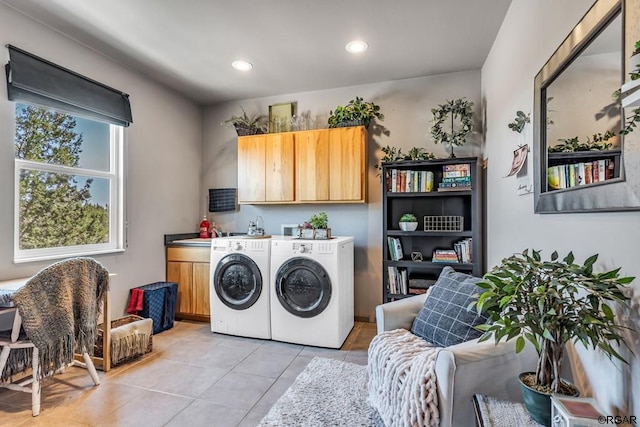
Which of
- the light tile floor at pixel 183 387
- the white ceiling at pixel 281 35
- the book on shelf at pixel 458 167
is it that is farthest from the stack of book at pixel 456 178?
the light tile floor at pixel 183 387

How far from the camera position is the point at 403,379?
4.99 feet

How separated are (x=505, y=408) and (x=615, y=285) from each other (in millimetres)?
569

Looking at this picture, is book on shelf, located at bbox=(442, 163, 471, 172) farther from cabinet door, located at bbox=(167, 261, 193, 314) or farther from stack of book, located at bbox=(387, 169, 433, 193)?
cabinet door, located at bbox=(167, 261, 193, 314)

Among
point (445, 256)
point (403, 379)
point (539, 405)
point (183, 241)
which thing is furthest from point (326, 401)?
point (183, 241)

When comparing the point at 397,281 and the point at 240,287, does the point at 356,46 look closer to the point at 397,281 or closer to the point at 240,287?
the point at 397,281

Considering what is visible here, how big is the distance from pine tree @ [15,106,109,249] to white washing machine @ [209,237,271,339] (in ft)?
3.85

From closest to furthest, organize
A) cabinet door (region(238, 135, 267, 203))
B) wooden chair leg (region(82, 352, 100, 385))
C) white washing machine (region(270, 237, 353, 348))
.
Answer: wooden chair leg (region(82, 352, 100, 385)) → white washing machine (region(270, 237, 353, 348)) → cabinet door (region(238, 135, 267, 203))

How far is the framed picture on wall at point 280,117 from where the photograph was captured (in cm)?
380

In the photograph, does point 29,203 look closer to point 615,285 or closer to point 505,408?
point 505,408

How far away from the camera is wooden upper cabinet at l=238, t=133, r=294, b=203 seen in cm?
365

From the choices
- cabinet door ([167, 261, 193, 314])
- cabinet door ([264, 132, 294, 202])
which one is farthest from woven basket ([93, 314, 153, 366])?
cabinet door ([264, 132, 294, 202])

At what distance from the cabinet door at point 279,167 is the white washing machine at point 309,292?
77 centimetres

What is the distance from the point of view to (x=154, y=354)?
280 centimetres

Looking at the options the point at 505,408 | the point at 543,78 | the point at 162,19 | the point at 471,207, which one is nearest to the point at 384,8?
the point at 543,78
